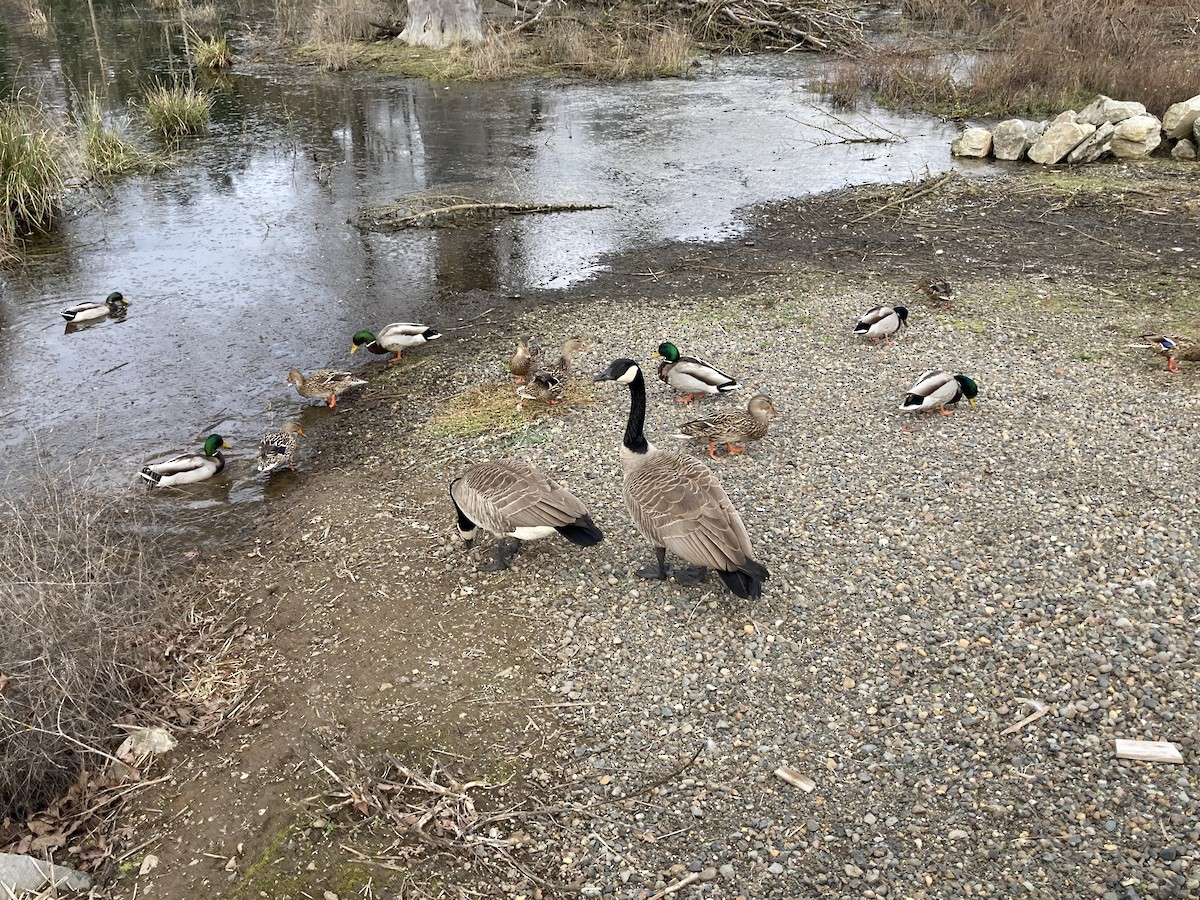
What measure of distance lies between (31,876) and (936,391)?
8244 millimetres

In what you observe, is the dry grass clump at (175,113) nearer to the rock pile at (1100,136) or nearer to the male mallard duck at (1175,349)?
the rock pile at (1100,136)

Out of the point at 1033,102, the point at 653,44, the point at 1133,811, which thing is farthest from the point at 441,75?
the point at 1133,811

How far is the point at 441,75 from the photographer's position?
2597 cm

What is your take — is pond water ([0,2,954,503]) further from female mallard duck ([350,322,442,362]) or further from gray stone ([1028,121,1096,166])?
gray stone ([1028,121,1096,166])

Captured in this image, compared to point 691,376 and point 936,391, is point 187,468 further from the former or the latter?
point 936,391

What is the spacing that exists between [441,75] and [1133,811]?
26320mm

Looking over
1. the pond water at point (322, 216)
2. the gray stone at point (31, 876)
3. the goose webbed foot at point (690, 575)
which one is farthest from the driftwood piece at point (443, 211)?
the gray stone at point (31, 876)

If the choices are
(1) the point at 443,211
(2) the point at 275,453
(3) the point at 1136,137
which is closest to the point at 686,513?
(2) the point at 275,453

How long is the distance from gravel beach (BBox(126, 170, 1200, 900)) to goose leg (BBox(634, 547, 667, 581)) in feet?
0.37

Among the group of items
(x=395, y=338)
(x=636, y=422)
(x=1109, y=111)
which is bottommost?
Result: (x=395, y=338)

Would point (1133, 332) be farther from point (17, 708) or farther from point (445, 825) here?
point (17, 708)

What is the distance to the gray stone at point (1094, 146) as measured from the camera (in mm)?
16906

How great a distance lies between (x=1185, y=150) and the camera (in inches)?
661

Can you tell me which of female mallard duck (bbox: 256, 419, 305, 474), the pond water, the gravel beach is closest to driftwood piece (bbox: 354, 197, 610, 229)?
the pond water
